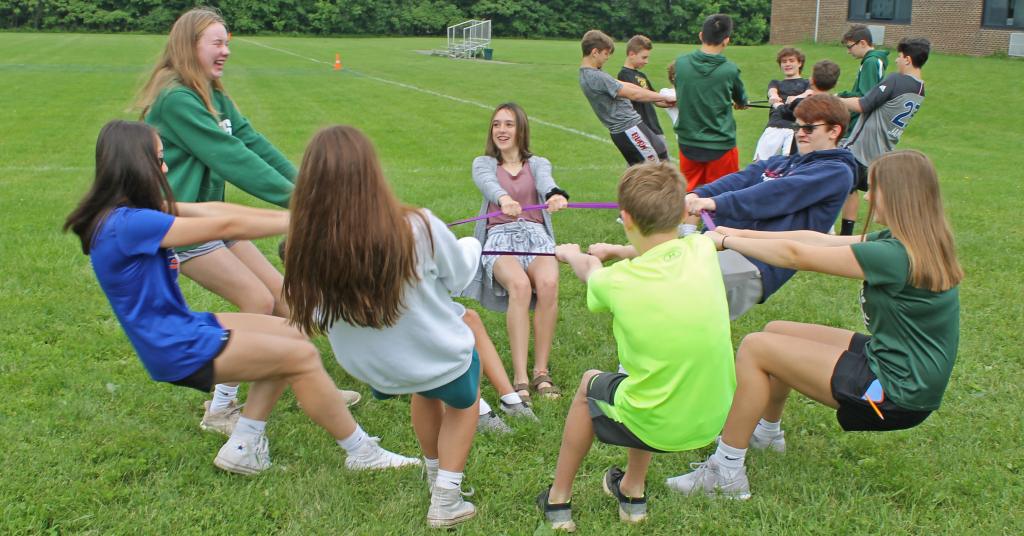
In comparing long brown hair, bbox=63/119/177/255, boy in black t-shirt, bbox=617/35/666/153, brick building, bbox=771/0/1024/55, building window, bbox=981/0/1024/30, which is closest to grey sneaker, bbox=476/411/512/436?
long brown hair, bbox=63/119/177/255

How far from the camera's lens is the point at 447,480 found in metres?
2.82

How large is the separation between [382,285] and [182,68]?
1.88m

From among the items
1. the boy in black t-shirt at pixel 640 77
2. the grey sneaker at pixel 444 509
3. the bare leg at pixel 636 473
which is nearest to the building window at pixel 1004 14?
the boy in black t-shirt at pixel 640 77

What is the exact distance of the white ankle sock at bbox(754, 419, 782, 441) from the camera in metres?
3.34

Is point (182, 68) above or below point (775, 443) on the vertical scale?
above

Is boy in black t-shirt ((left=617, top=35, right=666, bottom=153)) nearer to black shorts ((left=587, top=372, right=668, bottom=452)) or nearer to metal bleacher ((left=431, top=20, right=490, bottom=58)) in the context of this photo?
black shorts ((left=587, top=372, right=668, bottom=452))

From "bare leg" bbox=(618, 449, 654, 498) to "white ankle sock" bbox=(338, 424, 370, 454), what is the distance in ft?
3.88

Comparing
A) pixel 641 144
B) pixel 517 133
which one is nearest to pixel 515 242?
pixel 517 133

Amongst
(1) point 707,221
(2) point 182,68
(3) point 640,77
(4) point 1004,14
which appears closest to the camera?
(1) point 707,221

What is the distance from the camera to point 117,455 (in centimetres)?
328

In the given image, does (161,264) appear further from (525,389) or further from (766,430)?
(766,430)

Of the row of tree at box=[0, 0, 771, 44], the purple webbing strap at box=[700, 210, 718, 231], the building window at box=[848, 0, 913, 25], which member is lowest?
the purple webbing strap at box=[700, 210, 718, 231]

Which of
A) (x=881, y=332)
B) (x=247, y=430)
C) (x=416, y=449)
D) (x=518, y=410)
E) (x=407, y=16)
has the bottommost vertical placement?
(x=416, y=449)

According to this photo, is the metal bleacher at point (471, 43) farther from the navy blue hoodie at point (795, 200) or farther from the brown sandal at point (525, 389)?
the navy blue hoodie at point (795, 200)
